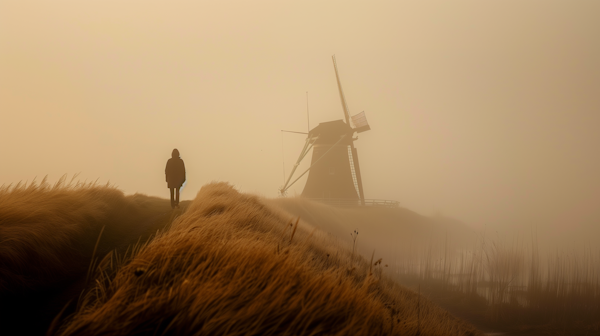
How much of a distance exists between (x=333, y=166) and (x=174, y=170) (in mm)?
23533

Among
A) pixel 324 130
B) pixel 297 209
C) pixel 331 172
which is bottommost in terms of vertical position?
pixel 297 209

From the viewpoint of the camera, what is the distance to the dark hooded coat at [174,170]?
1223 cm

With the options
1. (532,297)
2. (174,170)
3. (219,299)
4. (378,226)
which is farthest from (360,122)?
(219,299)

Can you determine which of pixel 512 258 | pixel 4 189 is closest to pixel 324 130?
pixel 512 258

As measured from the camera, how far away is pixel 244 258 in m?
4.11

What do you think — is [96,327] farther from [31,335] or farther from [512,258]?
[512,258]

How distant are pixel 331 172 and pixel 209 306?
31.6m

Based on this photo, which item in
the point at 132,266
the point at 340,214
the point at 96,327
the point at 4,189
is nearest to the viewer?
the point at 96,327

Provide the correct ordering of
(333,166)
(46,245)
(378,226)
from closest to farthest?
(46,245)
(378,226)
(333,166)

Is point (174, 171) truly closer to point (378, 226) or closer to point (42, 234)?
point (42, 234)

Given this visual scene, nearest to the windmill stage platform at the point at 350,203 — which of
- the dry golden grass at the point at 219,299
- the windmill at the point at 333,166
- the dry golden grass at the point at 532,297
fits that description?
the windmill at the point at 333,166

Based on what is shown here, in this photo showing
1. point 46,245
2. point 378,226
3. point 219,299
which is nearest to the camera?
point 219,299

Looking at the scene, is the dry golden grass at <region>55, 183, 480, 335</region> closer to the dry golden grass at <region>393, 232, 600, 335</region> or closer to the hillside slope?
the dry golden grass at <region>393, 232, 600, 335</region>

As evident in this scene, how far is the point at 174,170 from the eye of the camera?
1222cm
